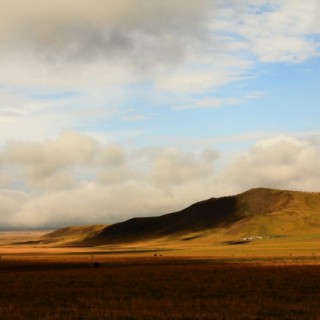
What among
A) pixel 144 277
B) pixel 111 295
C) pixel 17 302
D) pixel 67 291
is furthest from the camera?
pixel 144 277

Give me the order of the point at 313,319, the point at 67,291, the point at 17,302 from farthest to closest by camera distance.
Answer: the point at 67,291 < the point at 17,302 < the point at 313,319

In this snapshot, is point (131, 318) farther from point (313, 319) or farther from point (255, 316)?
point (313, 319)

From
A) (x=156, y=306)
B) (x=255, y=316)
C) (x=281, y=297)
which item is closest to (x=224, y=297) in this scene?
(x=281, y=297)

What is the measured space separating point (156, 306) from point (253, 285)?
11.6 metres

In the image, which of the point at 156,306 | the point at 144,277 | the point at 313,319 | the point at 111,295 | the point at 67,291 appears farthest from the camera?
the point at 144,277

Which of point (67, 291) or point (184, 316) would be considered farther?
point (67, 291)

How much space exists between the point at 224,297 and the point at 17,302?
11.0 metres

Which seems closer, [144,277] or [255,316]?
[255,316]

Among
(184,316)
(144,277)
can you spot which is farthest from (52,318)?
(144,277)

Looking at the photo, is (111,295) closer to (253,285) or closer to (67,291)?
(67,291)

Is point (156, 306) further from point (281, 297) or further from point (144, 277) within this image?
point (144, 277)

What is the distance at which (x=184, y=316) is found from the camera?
22.3m

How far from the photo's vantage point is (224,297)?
2911 centimetres

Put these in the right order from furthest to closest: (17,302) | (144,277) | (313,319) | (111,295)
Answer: (144,277) < (111,295) < (17,302) < (313,319)
